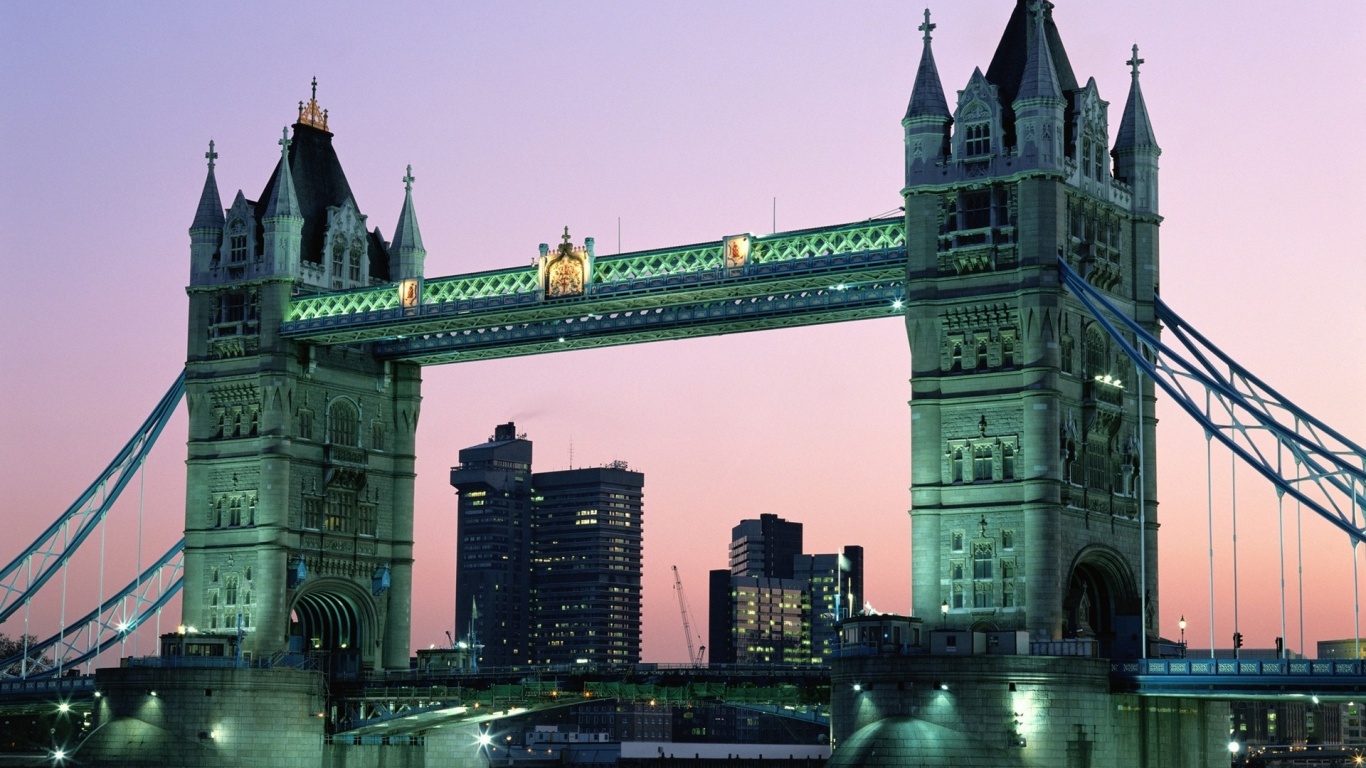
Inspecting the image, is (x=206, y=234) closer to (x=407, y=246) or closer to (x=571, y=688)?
(x=407, y=246)

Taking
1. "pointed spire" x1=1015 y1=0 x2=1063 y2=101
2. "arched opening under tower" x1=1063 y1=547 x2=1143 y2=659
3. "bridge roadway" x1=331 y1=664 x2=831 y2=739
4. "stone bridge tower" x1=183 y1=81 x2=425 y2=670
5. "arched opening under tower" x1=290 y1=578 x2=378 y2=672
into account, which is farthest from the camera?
"arched opening under tower" x1=290 y1=578 x2=378 y2=672

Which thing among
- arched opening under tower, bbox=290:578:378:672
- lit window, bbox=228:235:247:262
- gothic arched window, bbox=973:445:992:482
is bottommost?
arched opening under tower, bbox=290:578:378:672

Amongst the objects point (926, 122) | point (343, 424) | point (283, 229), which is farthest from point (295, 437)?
point (926, 122)

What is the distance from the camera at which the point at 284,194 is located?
124 meters

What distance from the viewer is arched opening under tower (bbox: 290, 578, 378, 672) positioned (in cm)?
12494

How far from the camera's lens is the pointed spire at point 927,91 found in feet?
336

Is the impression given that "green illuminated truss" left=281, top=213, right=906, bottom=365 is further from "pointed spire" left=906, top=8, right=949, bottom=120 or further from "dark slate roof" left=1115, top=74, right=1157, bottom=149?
"dark slate roof" left=1115, top=74, right=1157, bottom=149

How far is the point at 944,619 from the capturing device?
324ft

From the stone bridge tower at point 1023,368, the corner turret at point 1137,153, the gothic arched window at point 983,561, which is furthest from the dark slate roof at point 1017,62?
the gothic arched window at point 983,561

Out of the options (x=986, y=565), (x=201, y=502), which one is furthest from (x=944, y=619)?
(x=201, y=502)

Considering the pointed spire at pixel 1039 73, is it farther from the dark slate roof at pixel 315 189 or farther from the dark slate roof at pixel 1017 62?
the dark slate roof at pixel 315 189

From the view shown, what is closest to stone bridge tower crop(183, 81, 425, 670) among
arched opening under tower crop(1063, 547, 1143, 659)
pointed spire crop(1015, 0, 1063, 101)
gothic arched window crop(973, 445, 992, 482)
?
gothic arched window crop(973, 445, 992, 482)

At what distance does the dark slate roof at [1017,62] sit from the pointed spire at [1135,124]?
3.25 meters

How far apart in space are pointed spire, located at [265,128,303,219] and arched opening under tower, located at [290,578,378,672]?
1994 cm
